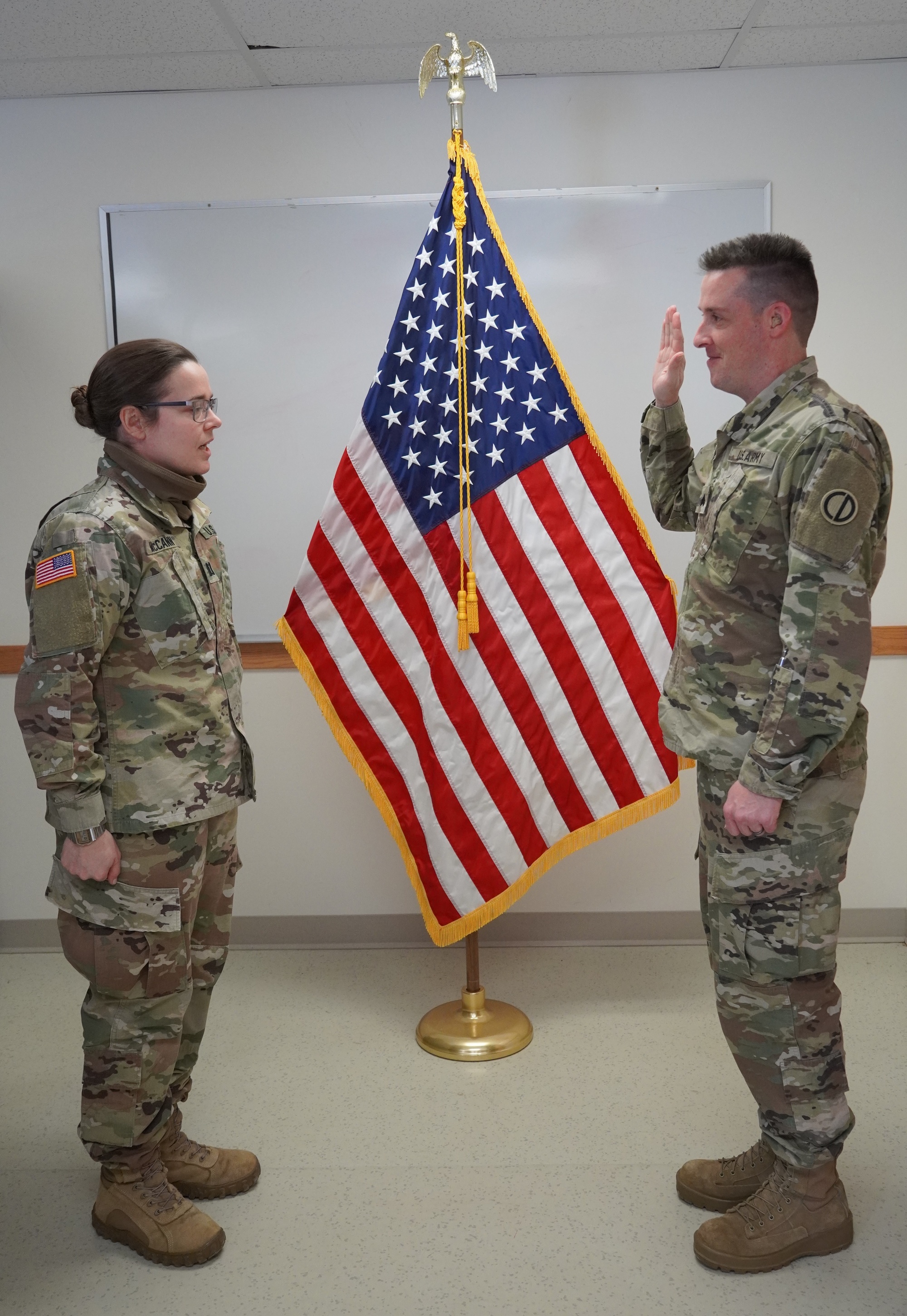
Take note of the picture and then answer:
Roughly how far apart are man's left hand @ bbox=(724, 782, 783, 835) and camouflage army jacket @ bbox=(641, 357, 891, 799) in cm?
2

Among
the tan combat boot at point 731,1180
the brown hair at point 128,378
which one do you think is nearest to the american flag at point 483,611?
the brown hair at point 128,378

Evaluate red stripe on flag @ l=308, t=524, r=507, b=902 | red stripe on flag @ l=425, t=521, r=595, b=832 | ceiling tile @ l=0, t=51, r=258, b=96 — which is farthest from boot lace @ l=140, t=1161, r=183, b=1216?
ceiling tile @ l=0, t=51, r=258, b=96

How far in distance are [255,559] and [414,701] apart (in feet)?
2.87

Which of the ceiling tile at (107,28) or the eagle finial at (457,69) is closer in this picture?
the eagle finial at (457,69)

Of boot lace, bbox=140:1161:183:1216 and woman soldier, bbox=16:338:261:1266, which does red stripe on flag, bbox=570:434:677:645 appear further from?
boot lace, bbox=140:1161:183:1216

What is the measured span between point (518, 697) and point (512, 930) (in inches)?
40.0

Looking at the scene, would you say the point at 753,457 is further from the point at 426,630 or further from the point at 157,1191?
the point at 157,1191

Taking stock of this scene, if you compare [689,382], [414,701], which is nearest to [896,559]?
[689,382]

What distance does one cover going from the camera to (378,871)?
3137 millimetres

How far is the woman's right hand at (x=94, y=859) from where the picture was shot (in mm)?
1693

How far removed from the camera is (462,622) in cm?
233

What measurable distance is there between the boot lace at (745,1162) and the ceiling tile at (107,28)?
269cm

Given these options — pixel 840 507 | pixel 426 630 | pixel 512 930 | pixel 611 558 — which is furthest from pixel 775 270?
pixel 512 930

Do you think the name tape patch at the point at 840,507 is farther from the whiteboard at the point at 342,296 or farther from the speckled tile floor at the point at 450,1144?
the whiteboard at the point at 342,296
